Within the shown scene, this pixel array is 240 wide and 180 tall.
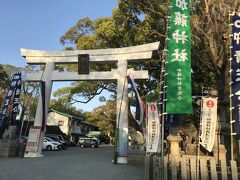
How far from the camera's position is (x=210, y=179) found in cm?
766

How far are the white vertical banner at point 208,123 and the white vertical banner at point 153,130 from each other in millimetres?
1427

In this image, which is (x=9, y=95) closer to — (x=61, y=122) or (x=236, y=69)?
(x=236, y=69)

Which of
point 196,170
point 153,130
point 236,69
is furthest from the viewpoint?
point 153,130

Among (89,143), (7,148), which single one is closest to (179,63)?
(7,148)

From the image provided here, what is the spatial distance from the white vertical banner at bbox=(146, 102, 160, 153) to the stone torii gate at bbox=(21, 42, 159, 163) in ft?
20.0

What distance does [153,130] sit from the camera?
9531 millimetres

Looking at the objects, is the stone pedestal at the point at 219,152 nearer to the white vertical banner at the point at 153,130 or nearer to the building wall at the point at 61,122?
the white vertical banner at the point at 153,130

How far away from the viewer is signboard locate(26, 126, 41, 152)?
1683 centimetres

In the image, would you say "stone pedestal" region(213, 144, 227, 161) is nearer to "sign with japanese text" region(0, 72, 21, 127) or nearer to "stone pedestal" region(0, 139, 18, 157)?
"stone pedestal" region(0, 139, 18, 157)

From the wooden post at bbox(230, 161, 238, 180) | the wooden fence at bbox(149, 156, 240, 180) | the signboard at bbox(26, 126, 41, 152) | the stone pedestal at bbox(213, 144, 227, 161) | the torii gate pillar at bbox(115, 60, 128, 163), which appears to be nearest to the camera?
the wooden post at bbox(230, 161, 238, 180)

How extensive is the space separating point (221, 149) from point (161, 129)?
195 cm

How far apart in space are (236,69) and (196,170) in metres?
3.32

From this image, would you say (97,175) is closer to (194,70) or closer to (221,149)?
(221,149)

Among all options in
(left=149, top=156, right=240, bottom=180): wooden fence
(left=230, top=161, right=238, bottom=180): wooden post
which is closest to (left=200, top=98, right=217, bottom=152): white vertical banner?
(left=149, top=156, right=240, bottom=180): wooden fence
